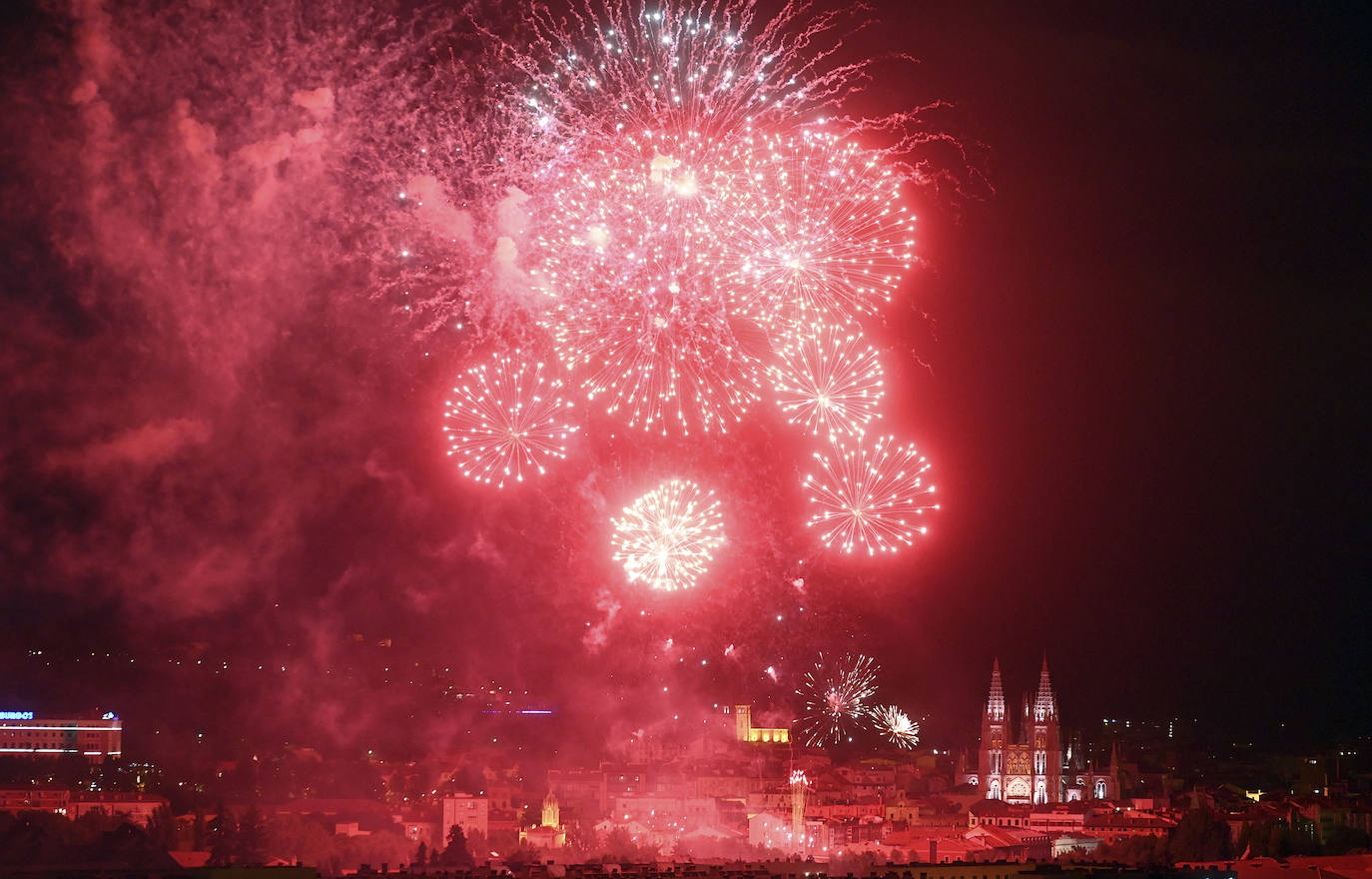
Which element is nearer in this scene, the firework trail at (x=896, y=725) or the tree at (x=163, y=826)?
the tree at (x=163, y=826)

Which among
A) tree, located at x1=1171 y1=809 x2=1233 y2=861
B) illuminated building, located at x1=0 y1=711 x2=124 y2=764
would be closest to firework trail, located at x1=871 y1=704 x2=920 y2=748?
tree, located at x1=1171 y1=809 x2=1233 y2=861

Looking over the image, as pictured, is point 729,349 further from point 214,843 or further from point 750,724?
point 750,724

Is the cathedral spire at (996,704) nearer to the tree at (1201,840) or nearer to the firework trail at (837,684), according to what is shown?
the firework trail at (837,684)

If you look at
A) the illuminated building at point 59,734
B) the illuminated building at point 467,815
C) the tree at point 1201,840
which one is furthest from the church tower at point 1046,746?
the illuminated building at point 59,734

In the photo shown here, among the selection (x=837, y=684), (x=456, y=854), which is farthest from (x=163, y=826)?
(x=837, y=684)

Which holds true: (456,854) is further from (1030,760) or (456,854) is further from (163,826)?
(1030,760)

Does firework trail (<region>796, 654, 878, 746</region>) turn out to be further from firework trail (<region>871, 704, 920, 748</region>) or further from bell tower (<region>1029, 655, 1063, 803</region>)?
bell tower (<region>1029, 655, 1063, 803</region>)
